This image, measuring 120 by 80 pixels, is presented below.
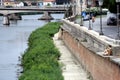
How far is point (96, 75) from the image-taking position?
22.0 m

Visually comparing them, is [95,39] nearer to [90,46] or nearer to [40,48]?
[90,46]

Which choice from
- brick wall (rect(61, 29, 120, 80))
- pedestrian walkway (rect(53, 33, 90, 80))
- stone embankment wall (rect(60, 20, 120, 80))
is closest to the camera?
brick wall (rect(61, 29, 120, 80))

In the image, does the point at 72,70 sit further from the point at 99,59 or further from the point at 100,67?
the point at 100,67

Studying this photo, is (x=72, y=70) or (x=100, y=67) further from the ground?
(x=100, y=67)

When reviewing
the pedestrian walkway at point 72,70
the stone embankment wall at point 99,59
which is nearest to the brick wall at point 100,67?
the stone embankment wall at point 99,59

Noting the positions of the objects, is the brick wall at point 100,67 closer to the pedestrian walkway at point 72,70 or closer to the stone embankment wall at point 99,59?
the stone embankment wall at point 99,59

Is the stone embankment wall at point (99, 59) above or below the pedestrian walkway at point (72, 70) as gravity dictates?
above

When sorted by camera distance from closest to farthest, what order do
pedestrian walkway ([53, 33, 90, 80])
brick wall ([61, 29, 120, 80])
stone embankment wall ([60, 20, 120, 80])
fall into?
1. brick wall ([61, 29, 120, 80])
2. stone embankment wall ([60, 20, 120, 80])
3. pedestrian walkway ([53, 33, 90, 80])

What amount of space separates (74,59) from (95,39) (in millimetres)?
10674

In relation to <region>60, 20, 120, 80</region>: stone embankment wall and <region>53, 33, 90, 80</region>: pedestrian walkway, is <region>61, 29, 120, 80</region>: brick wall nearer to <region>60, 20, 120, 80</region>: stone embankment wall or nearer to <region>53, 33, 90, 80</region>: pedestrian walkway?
<region>60, 20, 120, 80</region>: stone embankment wall

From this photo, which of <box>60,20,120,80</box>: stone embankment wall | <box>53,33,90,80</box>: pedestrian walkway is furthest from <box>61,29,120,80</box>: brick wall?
<box>53,33,90,80</box>: pedestrian walkway

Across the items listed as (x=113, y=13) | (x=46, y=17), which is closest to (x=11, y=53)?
(x=113, y=13)

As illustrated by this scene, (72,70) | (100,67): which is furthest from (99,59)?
(72,70)

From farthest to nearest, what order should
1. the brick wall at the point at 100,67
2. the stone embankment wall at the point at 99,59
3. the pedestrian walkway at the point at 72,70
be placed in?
1. the pedestrian walkway at the point at 72,70
2. the stone embankment wall at the point at 99,59
3. the brick wall at the point at 100,67
